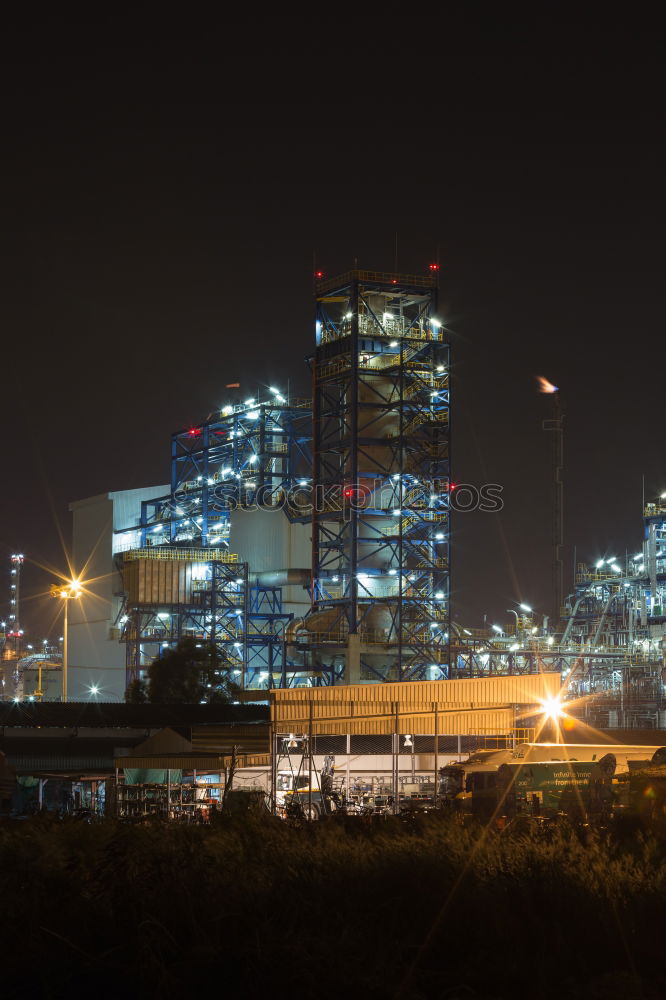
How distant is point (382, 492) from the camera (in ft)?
276

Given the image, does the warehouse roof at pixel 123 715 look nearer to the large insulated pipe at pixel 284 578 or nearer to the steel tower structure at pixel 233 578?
the steel tower structure at pixel 233 578

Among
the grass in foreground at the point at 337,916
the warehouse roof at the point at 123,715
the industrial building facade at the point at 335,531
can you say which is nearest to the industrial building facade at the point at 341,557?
the industrial building facade at the point at 335,531

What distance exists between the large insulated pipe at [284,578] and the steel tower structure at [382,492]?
25.4 feet

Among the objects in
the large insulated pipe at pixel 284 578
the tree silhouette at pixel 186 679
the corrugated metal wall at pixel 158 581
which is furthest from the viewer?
the large insulated pipe at pixel 284 578

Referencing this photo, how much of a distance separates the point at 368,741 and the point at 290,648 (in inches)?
1583

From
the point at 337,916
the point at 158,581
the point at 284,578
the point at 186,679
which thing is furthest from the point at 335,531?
the point at 337,916

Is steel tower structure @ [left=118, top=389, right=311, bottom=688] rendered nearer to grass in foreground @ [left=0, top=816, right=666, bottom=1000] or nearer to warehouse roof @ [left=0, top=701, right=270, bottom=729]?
warehouse roof @ [left=0, top=701, right=270, bottom=729]

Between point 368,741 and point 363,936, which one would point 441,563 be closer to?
point 368,741

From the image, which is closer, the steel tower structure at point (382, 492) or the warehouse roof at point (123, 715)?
the warehouse roof at point (123, 715)

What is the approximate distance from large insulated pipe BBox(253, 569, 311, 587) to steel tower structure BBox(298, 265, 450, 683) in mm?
7735

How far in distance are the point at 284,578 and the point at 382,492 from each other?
45.7 feet

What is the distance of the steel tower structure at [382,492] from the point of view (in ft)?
268

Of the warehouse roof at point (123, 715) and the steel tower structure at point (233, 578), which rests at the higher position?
the steel tower structure at point (233, 578)

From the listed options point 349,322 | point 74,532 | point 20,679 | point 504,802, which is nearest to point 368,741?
point 504,802
